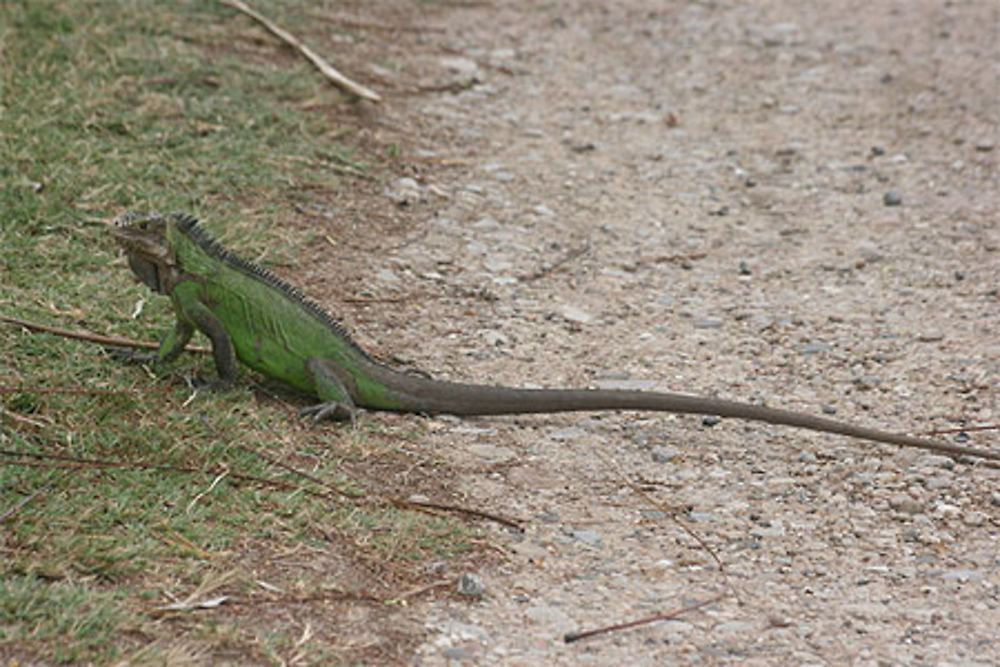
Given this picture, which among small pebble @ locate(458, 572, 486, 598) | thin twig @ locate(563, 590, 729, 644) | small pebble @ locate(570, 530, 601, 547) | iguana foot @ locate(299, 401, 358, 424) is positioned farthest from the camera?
iguana foot @ locate(299, 401, 358, 424)

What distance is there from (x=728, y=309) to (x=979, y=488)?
6.37 feet

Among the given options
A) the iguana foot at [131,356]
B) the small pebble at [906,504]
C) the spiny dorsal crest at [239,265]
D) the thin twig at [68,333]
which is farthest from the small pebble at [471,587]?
Result: the thin twig at [68,333]

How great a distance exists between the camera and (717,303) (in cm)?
659

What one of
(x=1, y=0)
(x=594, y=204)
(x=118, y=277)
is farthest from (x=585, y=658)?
(x=1, y=0)

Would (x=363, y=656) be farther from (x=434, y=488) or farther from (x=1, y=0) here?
(x=1, y=0)

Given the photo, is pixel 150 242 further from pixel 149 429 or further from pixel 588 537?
pixel 588 537

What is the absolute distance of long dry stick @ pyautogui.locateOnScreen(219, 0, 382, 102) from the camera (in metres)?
8.41

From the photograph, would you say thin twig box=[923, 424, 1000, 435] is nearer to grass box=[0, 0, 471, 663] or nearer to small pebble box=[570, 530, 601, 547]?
small pebble box=[570, 530, 601, 547]

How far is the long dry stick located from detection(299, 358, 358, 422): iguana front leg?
147 inches

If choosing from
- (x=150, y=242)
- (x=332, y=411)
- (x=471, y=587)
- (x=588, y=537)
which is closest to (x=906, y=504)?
(x=588, y=537)

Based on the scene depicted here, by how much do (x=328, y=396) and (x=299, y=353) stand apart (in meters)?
0.21

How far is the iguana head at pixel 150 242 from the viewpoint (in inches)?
194

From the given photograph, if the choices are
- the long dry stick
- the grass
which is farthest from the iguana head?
the long dry stick

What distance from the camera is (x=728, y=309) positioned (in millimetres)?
6520
